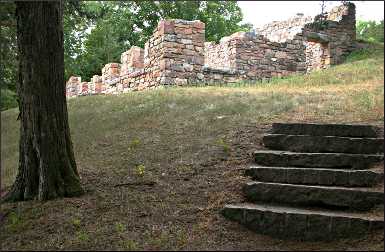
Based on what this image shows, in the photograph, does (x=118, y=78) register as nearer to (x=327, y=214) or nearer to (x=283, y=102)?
(x=283, y=102)

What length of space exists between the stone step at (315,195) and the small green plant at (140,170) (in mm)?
1571

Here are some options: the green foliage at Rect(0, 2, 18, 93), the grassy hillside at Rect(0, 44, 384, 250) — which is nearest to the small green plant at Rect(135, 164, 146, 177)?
the grassy hillside at Rect(0, 44, 384, 250)

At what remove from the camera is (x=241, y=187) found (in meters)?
5.90

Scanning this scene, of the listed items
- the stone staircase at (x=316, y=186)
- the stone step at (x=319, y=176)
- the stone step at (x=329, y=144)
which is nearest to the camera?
the stone staircase at (x=316, y=186)

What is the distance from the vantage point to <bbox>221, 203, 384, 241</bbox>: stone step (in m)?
4.82

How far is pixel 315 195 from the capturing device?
5.37 m

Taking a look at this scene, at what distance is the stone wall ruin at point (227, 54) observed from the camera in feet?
47.9

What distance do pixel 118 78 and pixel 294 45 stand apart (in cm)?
663

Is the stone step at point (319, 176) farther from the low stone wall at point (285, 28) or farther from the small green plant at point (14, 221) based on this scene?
the low stone wall at point (285, 28)

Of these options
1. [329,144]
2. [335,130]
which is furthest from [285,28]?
[329,144]

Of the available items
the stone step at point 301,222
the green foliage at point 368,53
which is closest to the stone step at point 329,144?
the stone step at point 301,222

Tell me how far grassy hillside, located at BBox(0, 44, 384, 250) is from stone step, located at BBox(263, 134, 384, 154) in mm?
565

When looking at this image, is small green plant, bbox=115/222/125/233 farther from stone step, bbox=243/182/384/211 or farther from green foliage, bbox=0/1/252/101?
green foliage, bbox=0/1/252/101

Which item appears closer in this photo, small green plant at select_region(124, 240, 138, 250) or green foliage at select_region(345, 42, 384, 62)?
small green plant at select_region(124, 240, 138, 250)
